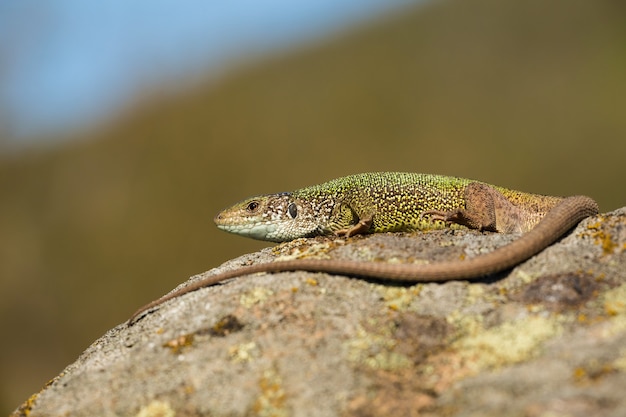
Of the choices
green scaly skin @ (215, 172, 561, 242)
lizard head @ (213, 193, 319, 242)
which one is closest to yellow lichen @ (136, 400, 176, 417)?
green scaly skin @ (215, 172, 561, 242)

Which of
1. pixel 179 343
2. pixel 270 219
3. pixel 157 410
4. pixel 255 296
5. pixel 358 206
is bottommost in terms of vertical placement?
pixel 157 410

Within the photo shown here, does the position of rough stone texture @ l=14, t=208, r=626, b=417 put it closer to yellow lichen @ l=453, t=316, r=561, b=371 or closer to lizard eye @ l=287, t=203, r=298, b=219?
yellow lichen @ l=453, t=316, r=561, b=371

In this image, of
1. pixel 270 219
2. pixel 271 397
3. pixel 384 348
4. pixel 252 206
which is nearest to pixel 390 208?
pixel 270 219

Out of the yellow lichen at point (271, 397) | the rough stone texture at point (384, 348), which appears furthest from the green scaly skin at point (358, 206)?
the yellow lichen at point (271, 397)

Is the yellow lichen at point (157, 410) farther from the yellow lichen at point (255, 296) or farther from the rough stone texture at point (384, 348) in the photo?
the yellow lichen at point (255, 296)

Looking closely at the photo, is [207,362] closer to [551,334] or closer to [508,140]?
[551,334]

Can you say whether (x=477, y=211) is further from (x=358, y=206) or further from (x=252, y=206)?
(x=252, y=206)
